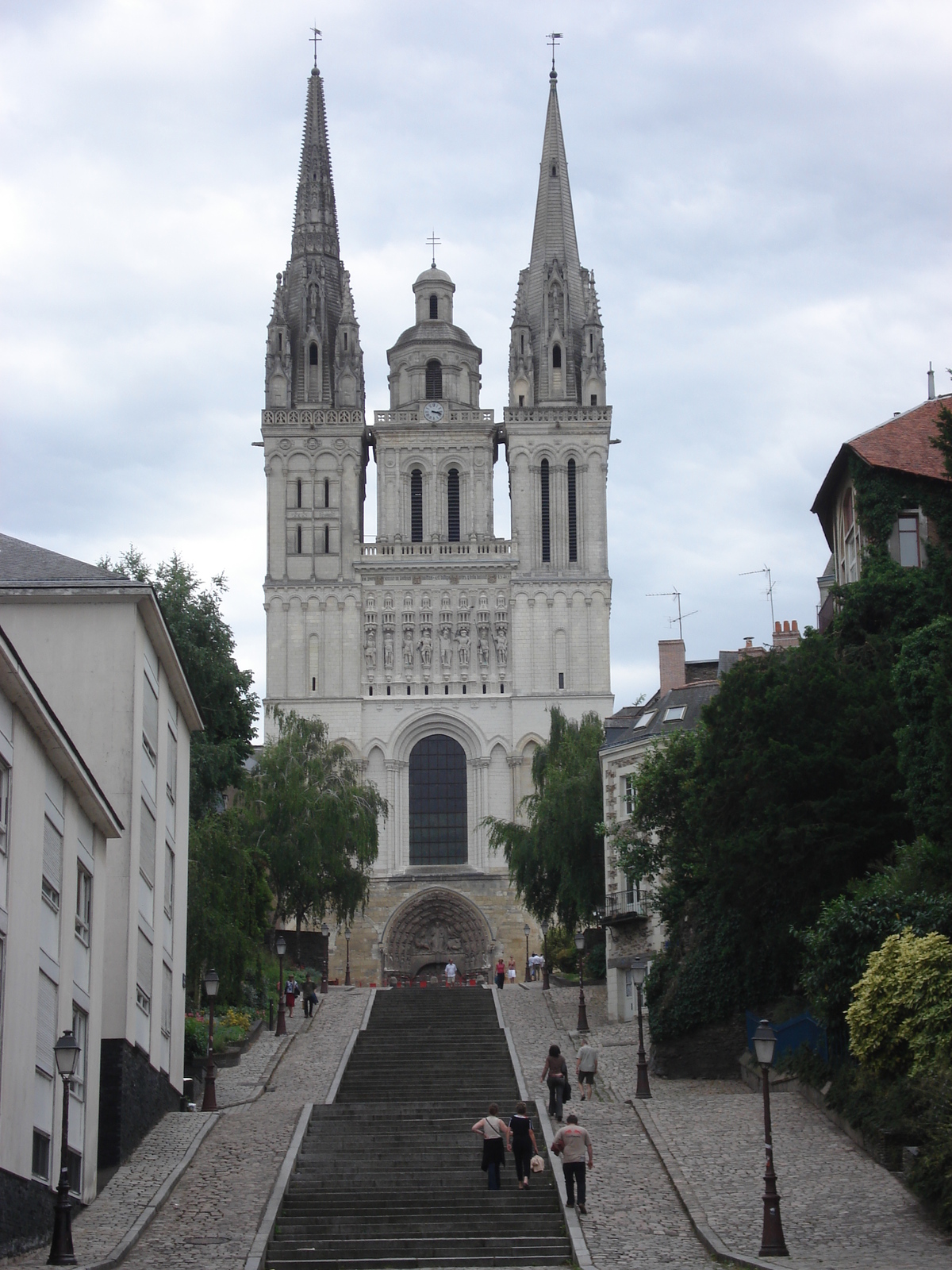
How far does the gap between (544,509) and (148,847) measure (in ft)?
162

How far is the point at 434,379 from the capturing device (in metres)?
78.4

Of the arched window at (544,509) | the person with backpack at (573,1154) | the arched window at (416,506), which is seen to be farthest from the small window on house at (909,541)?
the arched window at (416,506)

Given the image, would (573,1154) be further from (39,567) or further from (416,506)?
(416,506)

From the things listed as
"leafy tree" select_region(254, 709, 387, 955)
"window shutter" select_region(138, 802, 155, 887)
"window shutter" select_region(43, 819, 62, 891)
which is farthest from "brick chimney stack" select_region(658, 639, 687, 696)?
"window shutter" select_region(43, 819, 62, 891)

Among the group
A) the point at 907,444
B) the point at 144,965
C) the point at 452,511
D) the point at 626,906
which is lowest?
the point at 144,965

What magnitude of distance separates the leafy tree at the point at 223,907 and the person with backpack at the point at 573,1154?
15673 millimetres

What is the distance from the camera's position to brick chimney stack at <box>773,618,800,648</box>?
167 ft

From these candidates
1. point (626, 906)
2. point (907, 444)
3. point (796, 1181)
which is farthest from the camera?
point (626, 906)

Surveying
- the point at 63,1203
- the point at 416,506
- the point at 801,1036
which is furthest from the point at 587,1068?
the point at 416,506

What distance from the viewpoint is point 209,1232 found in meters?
20.2

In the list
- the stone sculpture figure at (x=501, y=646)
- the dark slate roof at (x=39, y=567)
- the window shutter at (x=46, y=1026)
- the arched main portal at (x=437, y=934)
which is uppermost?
the stone sculpture figure at (x=501, y=646)

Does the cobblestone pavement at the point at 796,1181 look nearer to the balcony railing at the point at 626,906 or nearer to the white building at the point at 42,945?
the white building at the point at 42,945

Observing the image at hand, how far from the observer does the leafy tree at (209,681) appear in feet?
152

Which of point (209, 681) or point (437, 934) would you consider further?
point (437, 934)
